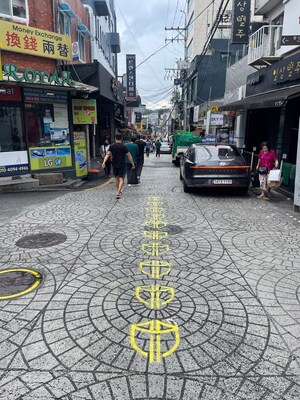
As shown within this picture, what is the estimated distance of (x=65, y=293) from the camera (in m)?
3.74

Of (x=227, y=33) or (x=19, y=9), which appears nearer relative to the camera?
(x=19, y=9)

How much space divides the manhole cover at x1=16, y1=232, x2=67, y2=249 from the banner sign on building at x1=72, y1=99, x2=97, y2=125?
773 centimetres

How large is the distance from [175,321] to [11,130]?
32.3ft

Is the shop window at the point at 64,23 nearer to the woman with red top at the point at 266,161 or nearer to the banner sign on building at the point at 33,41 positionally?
the banner sign on building at the point at 33,41

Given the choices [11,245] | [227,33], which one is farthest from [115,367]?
[227,33]

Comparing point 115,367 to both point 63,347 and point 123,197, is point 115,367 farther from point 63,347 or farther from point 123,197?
point 123,197

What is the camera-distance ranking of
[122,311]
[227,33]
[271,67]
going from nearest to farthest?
[122,311], [271,67], [227,33]

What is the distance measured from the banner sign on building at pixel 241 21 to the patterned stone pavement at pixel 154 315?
11.9 m

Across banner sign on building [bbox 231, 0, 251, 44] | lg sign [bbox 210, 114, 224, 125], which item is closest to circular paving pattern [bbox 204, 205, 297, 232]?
banner sign on building [bbox 231, 0, 251, 44]

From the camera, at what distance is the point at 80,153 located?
504 inches

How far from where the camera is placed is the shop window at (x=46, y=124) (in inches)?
440

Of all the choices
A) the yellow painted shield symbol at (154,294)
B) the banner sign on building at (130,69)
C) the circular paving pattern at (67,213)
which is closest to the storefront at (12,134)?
the circular paving pattern at (67,213)

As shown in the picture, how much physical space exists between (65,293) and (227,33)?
1444 inches

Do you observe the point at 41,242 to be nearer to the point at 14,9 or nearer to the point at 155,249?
the point at 155,249
